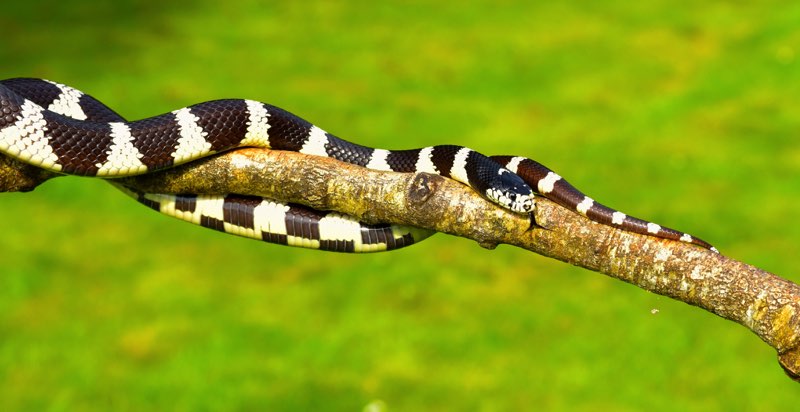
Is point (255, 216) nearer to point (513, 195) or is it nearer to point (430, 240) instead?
point (513, 195)

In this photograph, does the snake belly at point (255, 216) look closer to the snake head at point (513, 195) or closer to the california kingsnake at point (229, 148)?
the california kingsnake at point (229, 148)

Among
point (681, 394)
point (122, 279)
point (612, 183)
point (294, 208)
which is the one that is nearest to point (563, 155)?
point (612, 183)

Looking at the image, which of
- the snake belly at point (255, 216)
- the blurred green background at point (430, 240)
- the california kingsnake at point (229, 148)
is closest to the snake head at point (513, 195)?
the california kingsnake at point (229, 148)

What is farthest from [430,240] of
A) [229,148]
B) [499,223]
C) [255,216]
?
[499,223]

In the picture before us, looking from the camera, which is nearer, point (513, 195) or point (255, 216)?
point (513, 195)

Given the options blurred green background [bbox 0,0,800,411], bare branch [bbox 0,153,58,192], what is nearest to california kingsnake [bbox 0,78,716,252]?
bare branch [bbox 0,153,58,192]

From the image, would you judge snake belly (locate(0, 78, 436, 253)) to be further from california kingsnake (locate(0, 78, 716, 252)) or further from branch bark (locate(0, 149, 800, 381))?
branch bark (locate(0, 149, 800, 381))

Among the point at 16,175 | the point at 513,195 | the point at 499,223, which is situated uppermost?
the point at 513,195
